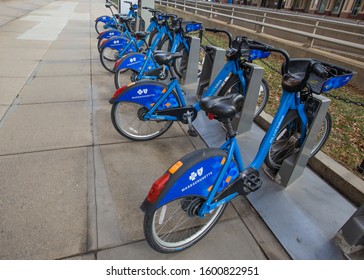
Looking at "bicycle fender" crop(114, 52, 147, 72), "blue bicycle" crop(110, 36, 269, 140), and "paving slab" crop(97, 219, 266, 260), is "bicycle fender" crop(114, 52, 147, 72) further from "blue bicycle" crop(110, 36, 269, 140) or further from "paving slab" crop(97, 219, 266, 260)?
"paving slab" crop(97, 219, 266, 260)

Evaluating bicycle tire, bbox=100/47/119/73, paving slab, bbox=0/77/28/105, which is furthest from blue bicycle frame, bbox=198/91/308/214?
bicycle tire, bbox=100/47/119/73

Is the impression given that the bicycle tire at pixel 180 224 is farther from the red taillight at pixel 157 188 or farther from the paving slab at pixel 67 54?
the paving slab at pixel 67 54

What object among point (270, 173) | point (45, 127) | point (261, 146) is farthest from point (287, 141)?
point (45, 127)

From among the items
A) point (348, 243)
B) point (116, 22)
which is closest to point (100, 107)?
point (348, 243)

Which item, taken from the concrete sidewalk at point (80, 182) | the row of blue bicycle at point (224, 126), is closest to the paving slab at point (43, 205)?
the concrete sidewalk at point (80, 182)

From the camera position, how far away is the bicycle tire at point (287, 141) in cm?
276

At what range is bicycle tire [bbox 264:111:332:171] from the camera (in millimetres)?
2760

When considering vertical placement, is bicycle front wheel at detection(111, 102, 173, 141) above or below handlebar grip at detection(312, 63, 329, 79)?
below

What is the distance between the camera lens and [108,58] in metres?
6.11

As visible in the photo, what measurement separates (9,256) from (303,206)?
261 centimetres

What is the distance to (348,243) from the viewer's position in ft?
6.82

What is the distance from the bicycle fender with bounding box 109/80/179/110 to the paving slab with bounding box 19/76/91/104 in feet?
5.71

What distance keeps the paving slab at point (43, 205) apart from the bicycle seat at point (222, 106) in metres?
1.48

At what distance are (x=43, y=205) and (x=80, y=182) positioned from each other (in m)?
0.41
